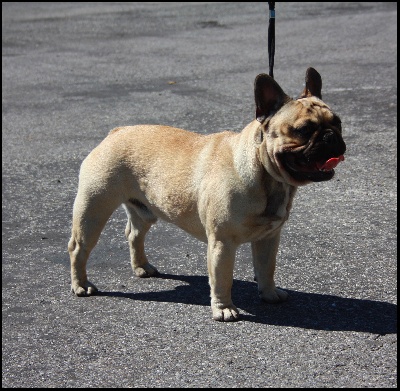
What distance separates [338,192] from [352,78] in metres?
4.13

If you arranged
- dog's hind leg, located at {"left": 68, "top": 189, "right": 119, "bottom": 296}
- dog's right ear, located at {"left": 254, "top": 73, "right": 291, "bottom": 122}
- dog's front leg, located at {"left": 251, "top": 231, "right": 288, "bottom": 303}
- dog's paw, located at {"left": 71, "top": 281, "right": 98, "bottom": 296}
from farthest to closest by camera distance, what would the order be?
dog's paw, located at {"left": 71, "top": 281, "right": 98, "bottom": 296}, dog's hind leg, located at {"left": 68, "top": 189, "right": 119, "bottom": 296}, dog's front leg, located at {"left": 251, "top": 231, "right": 288, "bottom": 303}, dog's right ear, located at {"left": 254, "top": 73, "right": 291, "bottom": 122}

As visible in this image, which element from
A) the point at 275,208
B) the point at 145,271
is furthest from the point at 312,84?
the point at 145,271

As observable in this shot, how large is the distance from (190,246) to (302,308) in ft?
4.65

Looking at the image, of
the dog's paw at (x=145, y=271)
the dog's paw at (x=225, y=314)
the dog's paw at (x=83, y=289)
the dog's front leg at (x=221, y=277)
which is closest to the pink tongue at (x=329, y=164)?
the dog's front leg at (x=221, y=277)

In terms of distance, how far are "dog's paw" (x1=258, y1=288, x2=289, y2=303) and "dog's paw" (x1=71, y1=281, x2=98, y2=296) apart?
3.90ft

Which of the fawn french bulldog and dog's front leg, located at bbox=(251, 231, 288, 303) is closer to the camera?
the fawn french bulldog

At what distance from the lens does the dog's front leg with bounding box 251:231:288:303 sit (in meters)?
5.41

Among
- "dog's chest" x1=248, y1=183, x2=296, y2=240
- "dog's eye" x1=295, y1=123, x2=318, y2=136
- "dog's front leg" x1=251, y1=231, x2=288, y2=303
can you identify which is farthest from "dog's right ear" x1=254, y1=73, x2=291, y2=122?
"dog's front leg" x1=251, y1=231, x2=288, y2=303

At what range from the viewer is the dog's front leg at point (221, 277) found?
5.08 m

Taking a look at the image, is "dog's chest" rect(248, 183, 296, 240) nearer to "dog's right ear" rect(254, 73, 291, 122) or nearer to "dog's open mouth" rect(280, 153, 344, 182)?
"dog's open mouth" rect(280, 153, 344, 182)

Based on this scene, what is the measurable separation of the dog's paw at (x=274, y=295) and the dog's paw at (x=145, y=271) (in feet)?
3.08

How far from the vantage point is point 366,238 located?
251 inches

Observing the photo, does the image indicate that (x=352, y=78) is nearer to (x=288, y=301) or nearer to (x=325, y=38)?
(x=325, y=38)

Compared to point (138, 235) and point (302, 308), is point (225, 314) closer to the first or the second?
point (302, 308)
